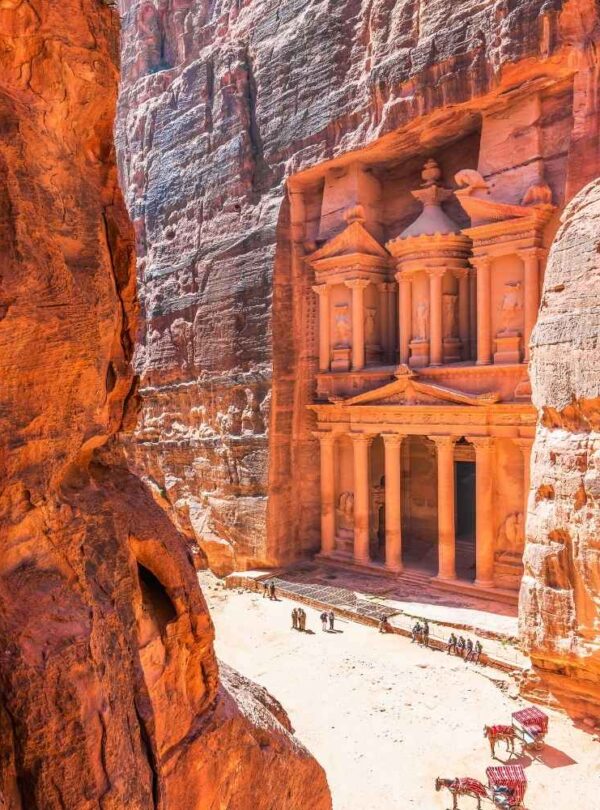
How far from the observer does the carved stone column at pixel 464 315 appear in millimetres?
20938

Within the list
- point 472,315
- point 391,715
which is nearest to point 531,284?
point 472,315

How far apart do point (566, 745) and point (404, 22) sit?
18.9m

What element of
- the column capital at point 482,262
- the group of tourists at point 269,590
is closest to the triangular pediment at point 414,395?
the column capital at point 482,262

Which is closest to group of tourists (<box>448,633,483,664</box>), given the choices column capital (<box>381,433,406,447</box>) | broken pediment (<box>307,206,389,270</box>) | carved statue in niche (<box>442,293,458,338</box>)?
column capital (<box>381,433,406,447</box>)

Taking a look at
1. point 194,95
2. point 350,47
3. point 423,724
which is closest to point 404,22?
point 350,47

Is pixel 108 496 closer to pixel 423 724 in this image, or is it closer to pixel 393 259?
pixel 423 724

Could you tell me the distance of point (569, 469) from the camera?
1027cm

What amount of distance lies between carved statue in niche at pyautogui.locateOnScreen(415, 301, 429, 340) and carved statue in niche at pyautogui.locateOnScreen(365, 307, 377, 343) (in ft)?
6.73

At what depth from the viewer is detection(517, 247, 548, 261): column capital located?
1800 centimetres

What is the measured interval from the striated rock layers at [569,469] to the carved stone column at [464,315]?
1008 cm

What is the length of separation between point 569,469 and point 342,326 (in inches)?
502

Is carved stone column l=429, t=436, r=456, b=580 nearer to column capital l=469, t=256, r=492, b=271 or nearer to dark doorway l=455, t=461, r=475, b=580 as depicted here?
dark doorway l=455, t=461, r=475, b=580

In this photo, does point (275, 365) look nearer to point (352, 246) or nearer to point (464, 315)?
point (352, 246)

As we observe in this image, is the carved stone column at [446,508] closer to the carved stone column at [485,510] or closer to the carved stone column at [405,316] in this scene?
the carved stone column at [485,510]
